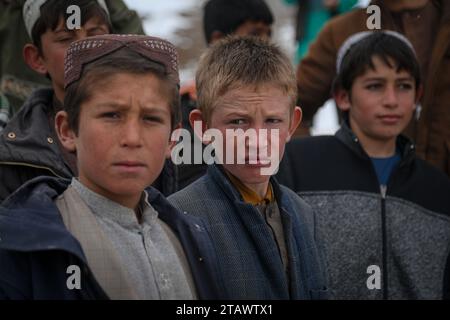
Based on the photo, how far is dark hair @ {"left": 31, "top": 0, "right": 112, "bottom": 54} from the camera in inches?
136

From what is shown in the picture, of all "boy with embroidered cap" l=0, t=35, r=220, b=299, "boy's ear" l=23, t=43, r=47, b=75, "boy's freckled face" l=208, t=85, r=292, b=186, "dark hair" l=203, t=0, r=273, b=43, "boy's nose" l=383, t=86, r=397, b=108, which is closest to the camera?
"boy with embroidered cap" l=0, t=35, r=220, b=299

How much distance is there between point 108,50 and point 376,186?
1.84 meters

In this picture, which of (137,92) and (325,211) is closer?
(137,92)

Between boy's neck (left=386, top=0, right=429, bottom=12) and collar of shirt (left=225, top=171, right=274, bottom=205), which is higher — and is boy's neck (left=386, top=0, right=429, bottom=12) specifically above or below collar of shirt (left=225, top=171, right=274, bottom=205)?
above

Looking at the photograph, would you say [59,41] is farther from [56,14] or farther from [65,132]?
[65,132]

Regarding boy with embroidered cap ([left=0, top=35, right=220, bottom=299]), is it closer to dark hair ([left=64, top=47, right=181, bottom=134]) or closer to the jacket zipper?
dark hair ([left=64, top=47, right=181, bottom=134])

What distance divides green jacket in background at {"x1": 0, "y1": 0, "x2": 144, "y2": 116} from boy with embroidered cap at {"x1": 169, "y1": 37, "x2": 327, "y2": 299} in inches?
59.3

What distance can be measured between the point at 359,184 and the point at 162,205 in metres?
1.52

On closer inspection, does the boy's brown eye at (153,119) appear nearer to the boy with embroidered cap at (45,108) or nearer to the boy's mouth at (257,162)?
the boy's mouth at (257,162)

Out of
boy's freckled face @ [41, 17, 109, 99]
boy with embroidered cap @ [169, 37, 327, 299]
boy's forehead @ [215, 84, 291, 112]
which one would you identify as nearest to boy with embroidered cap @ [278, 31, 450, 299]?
boy with embroidered cap @ [169, 37, 327, 299]

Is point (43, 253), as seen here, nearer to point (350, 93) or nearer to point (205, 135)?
point (205, 135)

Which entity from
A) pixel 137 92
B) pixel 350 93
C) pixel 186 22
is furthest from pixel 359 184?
pixel 186 22

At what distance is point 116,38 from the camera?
7.93ft
